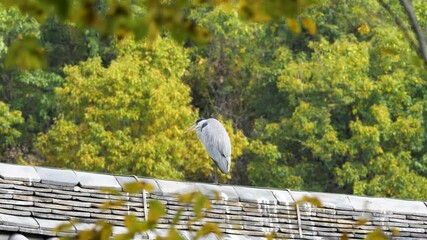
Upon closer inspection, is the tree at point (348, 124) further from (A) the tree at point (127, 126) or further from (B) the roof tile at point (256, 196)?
(B) the roof tile at point (256, 196)

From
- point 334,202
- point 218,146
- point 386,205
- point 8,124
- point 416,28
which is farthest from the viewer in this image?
point 8,124

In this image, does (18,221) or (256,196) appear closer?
(18,221)

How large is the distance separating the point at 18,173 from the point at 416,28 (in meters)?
9.27

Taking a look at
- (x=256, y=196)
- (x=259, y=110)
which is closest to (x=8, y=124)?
(x=259, y=110)

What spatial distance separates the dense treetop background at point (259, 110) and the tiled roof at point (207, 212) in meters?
22.2

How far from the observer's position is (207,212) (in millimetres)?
15938

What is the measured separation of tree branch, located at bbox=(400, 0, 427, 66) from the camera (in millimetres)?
5430

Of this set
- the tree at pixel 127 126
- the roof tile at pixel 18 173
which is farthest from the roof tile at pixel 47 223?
the tree at pixel 127 126

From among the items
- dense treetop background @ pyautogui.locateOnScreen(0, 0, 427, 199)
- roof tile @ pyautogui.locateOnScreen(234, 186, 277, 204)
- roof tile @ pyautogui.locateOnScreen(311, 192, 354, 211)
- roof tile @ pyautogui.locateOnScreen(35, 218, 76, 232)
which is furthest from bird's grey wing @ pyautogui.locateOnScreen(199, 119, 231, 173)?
dense treetop background @ pyautogui.locateOnScreen(0, 0, 427, 199)

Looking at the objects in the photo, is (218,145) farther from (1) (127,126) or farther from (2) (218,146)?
(1) (127,126)

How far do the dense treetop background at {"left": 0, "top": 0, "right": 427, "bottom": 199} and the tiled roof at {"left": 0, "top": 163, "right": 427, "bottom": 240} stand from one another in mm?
22172

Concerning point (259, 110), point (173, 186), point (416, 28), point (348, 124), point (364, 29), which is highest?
point (364, 29)

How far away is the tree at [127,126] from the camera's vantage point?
4062cm

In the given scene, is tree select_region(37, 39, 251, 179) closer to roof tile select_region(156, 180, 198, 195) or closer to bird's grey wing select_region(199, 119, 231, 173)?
bird's grey wing select_region(199, 119, 231, 173)
